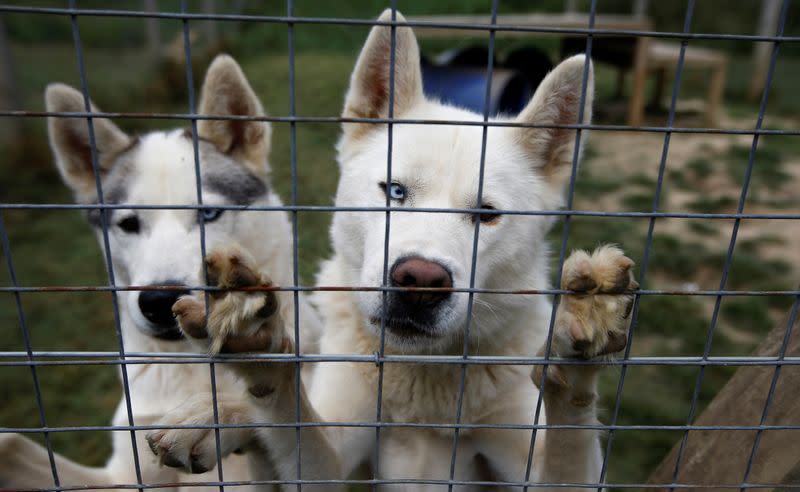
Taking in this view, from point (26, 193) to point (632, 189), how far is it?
6349 millimetres

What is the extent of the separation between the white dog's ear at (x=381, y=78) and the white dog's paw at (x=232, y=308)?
880mm

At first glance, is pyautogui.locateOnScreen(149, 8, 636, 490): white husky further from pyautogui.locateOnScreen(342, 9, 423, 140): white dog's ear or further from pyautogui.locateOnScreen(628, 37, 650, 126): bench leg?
pyautogui.locateOnScreen(628, 37, 650, 126): bench leg

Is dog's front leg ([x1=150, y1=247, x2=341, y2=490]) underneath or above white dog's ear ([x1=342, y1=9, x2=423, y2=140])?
underneath

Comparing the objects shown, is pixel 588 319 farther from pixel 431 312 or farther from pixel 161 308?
pixel 161 308

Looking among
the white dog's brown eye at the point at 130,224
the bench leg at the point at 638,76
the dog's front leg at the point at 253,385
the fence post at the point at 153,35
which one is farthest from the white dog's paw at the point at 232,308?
the fence post at the point at 153,35

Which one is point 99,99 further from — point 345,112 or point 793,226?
point 793,226

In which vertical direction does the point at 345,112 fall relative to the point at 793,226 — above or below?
above

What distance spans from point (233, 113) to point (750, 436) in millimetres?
2266

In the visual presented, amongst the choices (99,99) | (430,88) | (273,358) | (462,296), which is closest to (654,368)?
(462,296)

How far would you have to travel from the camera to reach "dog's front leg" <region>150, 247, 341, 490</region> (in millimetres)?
1281

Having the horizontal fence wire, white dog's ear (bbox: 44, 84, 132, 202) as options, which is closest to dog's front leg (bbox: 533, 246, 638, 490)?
the horizontal fence wire

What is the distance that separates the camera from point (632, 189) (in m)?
A: 6.73

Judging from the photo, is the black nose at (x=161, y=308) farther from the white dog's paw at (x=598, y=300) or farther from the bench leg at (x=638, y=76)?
the bench leg at (x=638, y=76)

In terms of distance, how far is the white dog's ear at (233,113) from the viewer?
2508 millimetres
